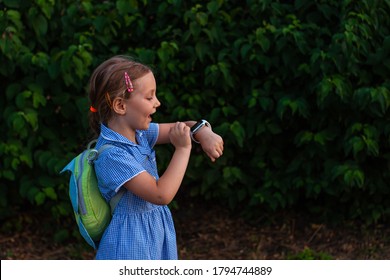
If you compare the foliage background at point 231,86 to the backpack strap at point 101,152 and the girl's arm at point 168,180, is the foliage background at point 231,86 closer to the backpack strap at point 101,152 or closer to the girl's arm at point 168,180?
the backpack strap at point 101,152

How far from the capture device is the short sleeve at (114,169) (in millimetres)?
3127

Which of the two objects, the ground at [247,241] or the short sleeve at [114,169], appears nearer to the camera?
the short sleeve at [114,169]

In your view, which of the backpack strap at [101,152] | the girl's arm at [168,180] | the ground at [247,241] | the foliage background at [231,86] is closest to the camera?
the girl's arm at [168,180]

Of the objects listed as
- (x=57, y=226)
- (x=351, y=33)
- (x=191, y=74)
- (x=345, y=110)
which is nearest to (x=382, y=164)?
(x=345, y=110)

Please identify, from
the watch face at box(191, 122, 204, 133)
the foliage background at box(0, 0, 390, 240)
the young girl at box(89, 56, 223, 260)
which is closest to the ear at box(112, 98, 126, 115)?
the young girl at box(89, 56, 223, 260)

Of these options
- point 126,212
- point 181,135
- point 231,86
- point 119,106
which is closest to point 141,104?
point 119,106

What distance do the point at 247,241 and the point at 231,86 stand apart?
112cm

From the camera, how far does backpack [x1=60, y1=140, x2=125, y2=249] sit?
317 centimetres

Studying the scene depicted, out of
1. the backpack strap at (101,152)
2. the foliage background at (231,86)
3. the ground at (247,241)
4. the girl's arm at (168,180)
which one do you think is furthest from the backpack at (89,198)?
the ground at (247,241)

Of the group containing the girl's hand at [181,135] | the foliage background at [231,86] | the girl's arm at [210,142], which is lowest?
the foliage background at [231,86]

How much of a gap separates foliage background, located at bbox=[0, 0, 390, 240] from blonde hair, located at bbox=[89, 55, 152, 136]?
6.01 feet

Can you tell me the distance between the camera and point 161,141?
3488 mm

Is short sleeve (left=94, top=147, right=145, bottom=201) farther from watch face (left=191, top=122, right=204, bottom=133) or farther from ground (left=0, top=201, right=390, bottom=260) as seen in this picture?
ground (left=0, top=201, right=390, bottom=260)

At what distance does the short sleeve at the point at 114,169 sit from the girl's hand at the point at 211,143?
25 centimetres
